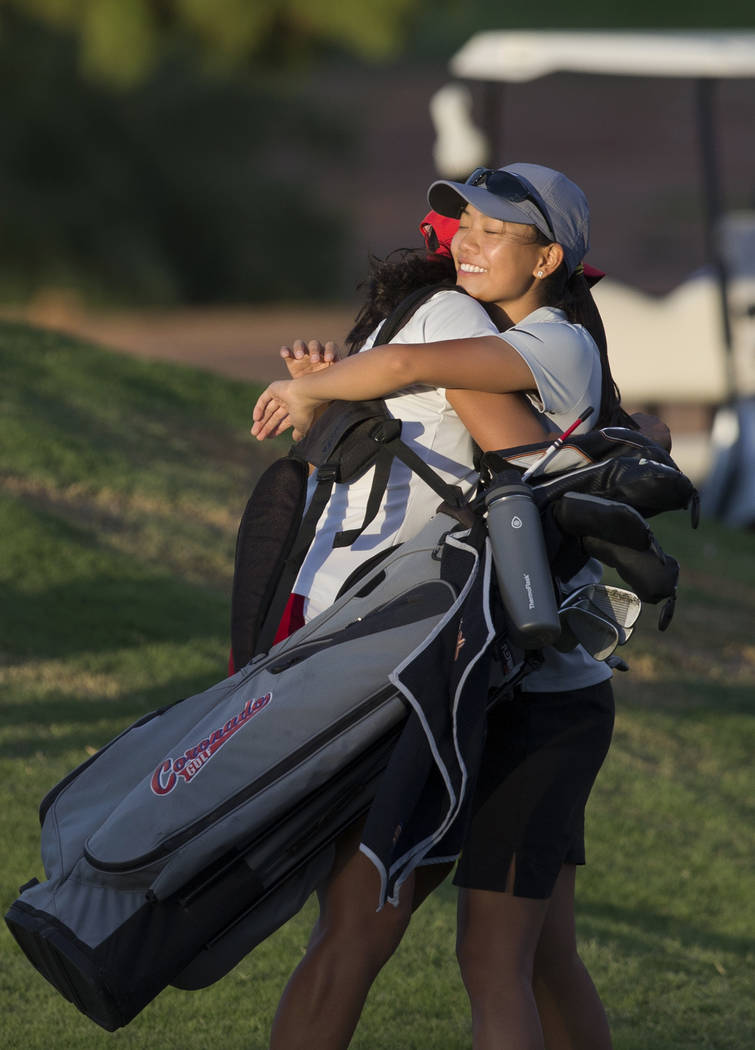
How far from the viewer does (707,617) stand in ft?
24.9

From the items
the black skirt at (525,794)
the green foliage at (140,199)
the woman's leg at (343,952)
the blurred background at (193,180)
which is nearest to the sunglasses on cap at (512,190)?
the black skirt at (525,794)

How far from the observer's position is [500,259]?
2609 millimetres

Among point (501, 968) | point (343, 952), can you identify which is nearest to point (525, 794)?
point (501, 968)

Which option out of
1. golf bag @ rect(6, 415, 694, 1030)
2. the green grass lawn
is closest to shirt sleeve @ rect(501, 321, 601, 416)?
golf bag @ rect(6, 415, 694, 1030)

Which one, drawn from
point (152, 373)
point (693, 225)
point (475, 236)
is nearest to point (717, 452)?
point (152, 373)

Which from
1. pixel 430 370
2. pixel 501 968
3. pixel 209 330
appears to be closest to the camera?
pixel 430 370

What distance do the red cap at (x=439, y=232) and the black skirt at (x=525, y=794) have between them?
78 cm

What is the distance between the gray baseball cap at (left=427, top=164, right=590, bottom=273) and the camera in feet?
8.50

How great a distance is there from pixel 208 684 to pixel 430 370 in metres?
3.14

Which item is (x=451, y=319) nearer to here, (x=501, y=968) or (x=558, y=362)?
(x=558, y=362)

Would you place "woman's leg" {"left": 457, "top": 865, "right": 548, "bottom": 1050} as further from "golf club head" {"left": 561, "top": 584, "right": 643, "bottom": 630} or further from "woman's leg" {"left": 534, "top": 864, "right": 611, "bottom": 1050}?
"golf club head" {"left": 561, "top": 584, "right": 643, "bottom": 630}

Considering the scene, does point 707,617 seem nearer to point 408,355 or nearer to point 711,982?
point 711,982

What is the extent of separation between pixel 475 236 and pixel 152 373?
6729mm

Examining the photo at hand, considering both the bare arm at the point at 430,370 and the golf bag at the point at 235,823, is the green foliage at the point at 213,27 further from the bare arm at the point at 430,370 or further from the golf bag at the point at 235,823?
the golf bag at the point at 235,823
